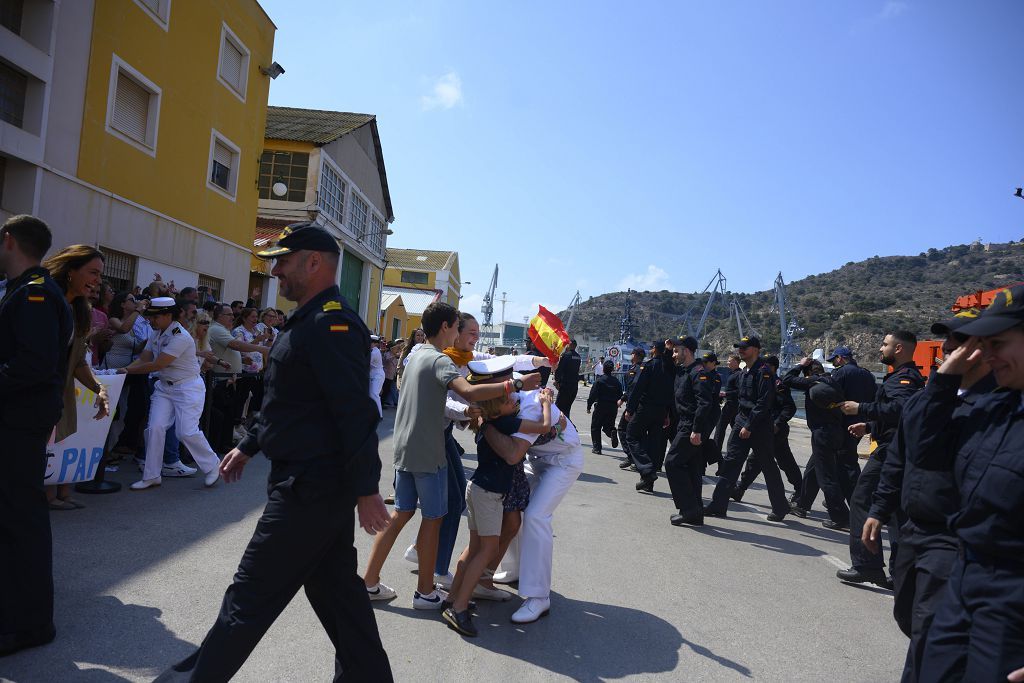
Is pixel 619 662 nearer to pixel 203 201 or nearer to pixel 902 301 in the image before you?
pixel 203 201

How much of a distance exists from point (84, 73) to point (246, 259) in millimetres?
7764

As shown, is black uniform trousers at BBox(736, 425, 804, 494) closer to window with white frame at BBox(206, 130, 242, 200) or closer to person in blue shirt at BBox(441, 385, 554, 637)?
person in blue shirt at BBox(441, 385, 554, 637)

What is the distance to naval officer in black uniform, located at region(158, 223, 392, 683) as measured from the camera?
2.50 metres

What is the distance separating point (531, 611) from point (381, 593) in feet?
3.18

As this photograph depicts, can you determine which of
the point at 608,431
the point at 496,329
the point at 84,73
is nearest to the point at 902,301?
the point at 496,329

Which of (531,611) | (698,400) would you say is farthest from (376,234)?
(531,611)

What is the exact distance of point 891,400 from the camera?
562cm

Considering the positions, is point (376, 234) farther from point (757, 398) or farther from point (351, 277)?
point (757, 398)

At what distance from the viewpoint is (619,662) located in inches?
148

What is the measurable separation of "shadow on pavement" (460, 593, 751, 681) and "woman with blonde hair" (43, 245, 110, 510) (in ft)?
9.54

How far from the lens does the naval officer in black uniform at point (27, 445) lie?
10.4 ft

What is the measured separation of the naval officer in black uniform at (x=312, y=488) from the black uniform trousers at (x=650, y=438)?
22.2ft

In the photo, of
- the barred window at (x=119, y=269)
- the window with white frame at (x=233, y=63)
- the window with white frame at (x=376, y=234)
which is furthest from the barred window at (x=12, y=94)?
Answer: the window with white frame at (x=376, y=234)

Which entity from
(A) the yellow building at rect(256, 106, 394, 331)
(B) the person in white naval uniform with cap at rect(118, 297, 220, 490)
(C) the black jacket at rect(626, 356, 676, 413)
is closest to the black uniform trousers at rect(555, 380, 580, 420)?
(C) the black jacket at rect(626, 356, 676, 413)
